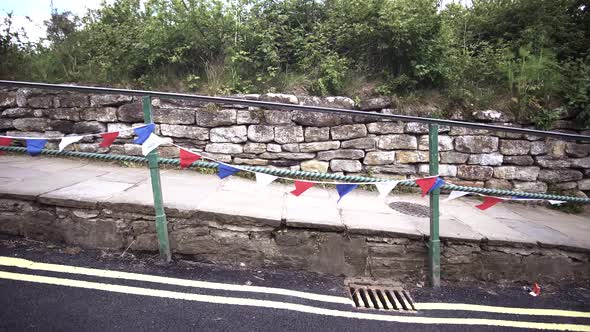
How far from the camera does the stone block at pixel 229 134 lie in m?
4.51

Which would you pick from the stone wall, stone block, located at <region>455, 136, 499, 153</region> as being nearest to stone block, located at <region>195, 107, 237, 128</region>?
the stone wall

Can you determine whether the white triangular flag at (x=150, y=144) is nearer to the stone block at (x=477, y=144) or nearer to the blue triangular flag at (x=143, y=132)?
the blue triangular flag at (x=143, y=132)

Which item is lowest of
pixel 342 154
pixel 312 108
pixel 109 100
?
pixel 342 154

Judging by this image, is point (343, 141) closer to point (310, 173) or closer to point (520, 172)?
point (310, 173)

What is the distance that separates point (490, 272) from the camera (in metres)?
2.73

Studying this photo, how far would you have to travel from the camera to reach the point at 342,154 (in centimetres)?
456

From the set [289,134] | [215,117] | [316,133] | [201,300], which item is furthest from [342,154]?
[201,300]

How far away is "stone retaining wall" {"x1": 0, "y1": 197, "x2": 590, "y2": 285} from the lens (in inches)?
104

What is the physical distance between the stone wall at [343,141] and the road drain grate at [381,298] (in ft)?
7.77

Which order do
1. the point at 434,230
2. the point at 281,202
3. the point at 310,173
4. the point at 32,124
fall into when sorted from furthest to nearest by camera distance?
the point at 32,124 < the point at 281,202 < the point at 434,230 < the point at 310,173

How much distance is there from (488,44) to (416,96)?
7.19 feet

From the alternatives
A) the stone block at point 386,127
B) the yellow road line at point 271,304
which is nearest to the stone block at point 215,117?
the stone block at point 386,127

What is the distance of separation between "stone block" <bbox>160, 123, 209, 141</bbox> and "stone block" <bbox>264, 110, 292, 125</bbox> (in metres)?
1.03

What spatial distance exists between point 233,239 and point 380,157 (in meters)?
2.85
